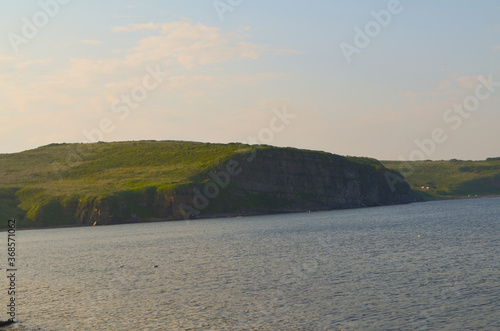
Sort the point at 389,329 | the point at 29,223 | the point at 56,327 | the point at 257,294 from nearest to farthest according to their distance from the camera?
the point at 389,329
the point at 56,327
the point at 257,294
the point at 29,223

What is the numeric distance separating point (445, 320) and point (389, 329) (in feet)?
15.2

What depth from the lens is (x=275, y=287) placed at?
49.5 metres

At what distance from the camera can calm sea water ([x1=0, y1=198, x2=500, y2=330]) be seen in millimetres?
37938

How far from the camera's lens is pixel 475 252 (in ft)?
214

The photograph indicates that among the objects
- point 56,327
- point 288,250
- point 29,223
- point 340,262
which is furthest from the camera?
point 29,223

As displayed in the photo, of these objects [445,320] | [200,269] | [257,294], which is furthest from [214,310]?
[200,269]

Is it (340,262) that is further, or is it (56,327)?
(340,262)

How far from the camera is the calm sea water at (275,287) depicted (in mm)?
37938

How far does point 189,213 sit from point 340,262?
13937cm

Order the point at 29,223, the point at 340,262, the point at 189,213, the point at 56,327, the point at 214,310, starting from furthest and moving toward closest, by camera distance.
Result: the point at 189,213
the point at 29,223
the point at 340,262
the point at 214,310
the point at 56,327

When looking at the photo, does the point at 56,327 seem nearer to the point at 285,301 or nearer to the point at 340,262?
the point at 285,301

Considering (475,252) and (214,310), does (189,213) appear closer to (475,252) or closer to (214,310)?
(475,252)

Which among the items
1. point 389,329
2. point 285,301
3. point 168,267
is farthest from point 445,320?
point 168,267

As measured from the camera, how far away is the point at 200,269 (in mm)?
63469
